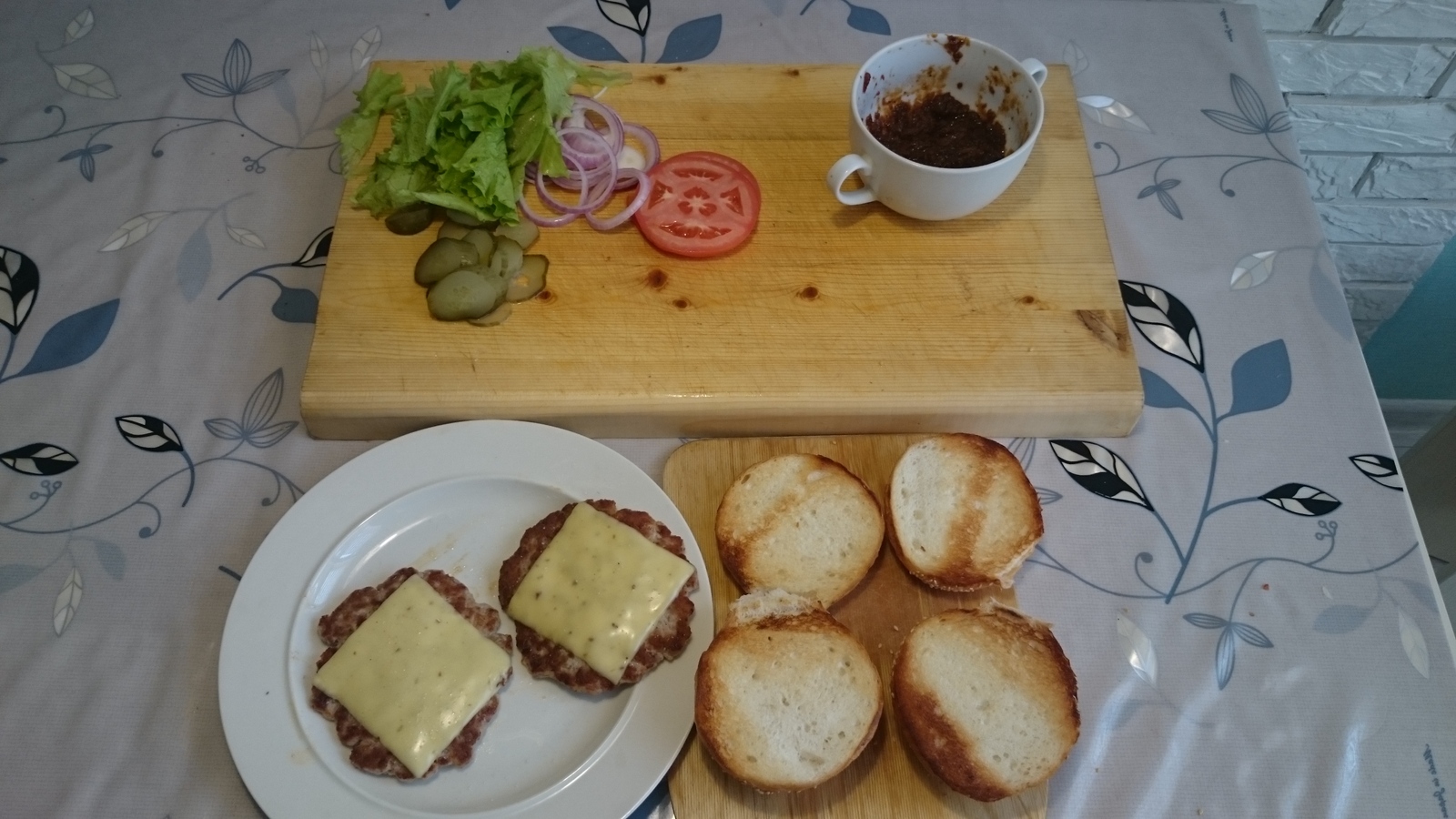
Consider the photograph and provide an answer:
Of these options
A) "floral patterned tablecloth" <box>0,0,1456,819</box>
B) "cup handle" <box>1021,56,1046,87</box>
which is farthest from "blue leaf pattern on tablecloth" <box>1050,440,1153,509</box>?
"cup handle" <box>1021,56,1046,87</box>

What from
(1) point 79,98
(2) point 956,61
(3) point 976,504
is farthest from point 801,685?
(1) point 79,98

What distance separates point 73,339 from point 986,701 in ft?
7.59

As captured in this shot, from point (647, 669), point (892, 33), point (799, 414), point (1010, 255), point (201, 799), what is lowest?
point (201, 799)

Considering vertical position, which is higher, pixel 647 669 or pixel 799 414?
pixel 799 414

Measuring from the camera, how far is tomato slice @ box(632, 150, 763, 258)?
2160 mm

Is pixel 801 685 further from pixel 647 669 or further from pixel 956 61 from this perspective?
pixel 956 61

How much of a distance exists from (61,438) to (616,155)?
1487 mm

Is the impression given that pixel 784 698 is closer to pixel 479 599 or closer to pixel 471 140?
pixel 479 599

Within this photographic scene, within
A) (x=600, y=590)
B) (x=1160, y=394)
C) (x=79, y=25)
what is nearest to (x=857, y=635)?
(x=600, y=590)

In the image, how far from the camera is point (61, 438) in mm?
2066

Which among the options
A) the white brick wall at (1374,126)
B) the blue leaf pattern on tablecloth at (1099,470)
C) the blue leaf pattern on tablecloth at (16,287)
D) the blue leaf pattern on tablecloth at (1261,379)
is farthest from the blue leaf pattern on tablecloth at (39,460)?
the white brick wall at (1374,126)

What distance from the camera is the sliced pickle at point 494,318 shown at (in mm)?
2049

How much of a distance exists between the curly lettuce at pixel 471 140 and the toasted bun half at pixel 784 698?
1.18 meters

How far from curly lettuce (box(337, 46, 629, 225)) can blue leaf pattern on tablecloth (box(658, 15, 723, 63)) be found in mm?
522
